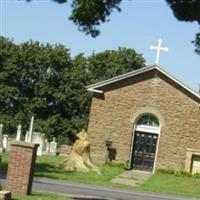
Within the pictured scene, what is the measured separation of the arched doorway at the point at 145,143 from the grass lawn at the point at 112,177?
13.8 feet

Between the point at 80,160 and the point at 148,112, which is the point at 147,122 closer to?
the point at 148,112

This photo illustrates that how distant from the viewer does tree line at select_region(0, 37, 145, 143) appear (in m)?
67.9

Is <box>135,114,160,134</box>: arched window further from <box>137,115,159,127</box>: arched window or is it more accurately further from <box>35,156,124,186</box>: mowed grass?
<box>35,156,124,186</box>: mowed grass

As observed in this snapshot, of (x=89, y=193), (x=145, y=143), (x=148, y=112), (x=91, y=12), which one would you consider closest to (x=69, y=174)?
(x=89, y=193)

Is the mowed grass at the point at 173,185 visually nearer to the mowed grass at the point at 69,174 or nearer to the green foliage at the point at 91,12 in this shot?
the mowed grass at the point at 69,174

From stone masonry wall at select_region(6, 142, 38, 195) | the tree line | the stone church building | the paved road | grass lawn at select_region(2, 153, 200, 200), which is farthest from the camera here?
the tree line

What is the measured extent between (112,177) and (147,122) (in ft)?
33.7

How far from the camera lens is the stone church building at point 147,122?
144 ft

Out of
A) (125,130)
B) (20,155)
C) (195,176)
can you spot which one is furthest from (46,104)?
(20,155)

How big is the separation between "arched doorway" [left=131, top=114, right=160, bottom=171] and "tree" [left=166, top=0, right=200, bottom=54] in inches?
1192

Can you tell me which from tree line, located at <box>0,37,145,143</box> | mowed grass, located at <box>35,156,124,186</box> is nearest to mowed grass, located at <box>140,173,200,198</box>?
mowed grass, located at <box>35,156,124,186</box>

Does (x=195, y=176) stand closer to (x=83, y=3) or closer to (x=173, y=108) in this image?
(x=173, y=108)

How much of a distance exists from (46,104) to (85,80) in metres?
4.61

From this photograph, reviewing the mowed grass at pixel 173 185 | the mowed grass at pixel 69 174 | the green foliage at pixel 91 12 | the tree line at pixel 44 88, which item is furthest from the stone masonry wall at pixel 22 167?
the tree line at pixel 44 88
